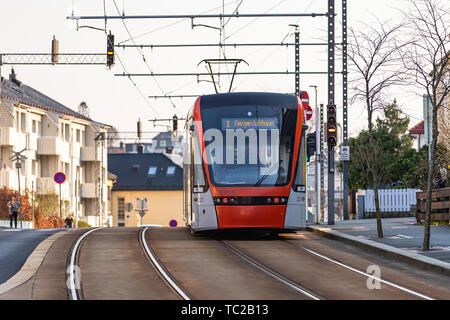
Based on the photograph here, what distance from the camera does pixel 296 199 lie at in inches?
886

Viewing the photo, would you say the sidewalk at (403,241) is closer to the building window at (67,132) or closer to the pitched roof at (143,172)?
the building window at (67,132)

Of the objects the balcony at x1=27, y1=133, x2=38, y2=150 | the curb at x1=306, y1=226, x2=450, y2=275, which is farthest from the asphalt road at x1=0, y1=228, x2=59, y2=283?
the balcony at x1=27, y1=133, x2=38, y2=150

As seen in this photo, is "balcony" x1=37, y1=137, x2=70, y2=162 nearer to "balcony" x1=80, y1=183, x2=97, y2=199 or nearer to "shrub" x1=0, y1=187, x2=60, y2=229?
"balcony" x1=80, y1=183, x2=97, y2=199

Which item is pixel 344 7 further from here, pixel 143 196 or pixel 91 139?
pixel 143 196

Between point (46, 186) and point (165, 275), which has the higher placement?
point (46, 186)

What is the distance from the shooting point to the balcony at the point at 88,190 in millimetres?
80531

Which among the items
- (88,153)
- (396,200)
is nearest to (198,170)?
(396,200)

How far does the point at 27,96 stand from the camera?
72438 mm

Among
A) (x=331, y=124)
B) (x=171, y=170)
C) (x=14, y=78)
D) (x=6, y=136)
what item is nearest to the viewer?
(x=331, y=124)

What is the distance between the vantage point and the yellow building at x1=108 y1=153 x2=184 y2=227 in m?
104

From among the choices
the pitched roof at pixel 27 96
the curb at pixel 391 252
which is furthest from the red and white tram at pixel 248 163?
the pitched roof at pixel 27 96

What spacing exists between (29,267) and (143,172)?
3698 inches

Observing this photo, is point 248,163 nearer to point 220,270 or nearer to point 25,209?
point 220,270
